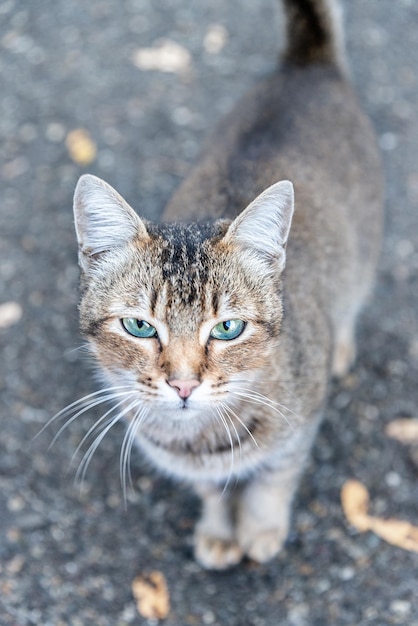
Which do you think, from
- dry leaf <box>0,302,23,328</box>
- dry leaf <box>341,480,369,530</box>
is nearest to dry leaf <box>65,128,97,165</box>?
dry leaf <box>0,302,23,328</box>

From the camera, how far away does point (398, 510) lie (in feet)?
10.8

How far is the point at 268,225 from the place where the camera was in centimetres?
239

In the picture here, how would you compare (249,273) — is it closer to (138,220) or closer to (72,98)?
(138,220)

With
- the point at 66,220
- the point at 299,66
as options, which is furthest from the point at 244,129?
the point at 66,220

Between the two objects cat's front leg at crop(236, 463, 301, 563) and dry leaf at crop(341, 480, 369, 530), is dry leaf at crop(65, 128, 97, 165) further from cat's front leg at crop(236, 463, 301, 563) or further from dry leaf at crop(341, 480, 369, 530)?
dry leaf at crop(341, 480, 369, 530)

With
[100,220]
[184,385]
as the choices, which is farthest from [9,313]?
[184,385]

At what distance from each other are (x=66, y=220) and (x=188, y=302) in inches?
87.7

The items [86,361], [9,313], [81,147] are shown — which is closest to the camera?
[86,361]

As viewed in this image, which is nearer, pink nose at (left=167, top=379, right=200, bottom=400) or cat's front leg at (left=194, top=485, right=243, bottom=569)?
pink nose at (left=167, top=379, right=200, bottom=400)

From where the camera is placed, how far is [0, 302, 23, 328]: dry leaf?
12.9ft

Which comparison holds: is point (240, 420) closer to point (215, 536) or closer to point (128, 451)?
point (128, 451)

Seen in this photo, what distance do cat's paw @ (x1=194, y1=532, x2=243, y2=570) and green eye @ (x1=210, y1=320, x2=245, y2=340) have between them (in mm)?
1257

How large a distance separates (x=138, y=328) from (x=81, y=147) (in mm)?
2627

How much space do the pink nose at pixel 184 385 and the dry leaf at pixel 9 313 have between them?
1925mm
